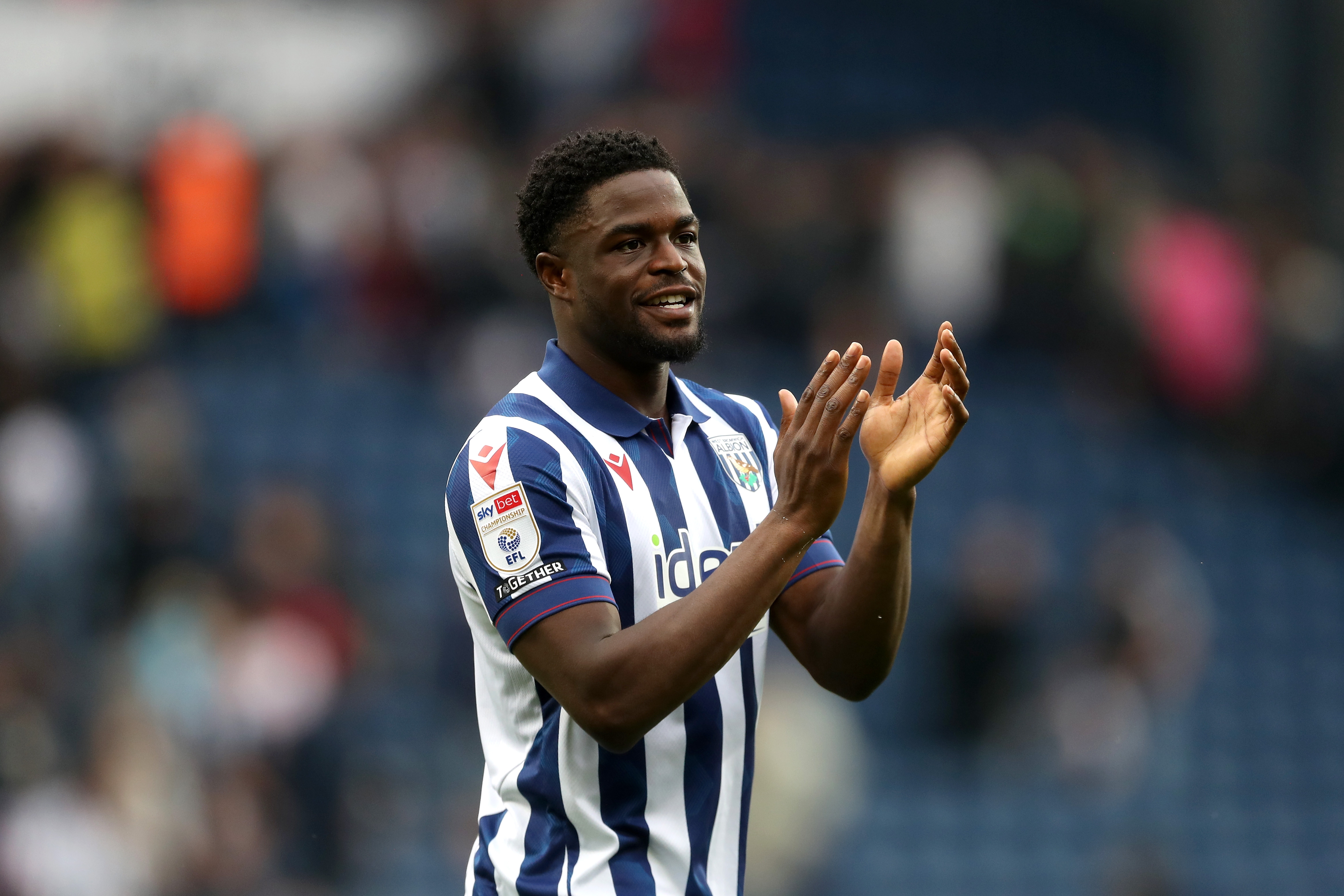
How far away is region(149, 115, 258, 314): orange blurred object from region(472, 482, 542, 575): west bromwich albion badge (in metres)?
8.47

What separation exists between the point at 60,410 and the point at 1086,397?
722cm

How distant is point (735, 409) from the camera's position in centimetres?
387

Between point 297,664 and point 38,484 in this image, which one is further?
point 38,484

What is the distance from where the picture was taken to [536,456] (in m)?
3.33

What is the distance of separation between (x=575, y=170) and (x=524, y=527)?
778 mm

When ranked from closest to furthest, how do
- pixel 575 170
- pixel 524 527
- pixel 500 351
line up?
pixel 524 527 < pixel 575 170 < pixel 500 351

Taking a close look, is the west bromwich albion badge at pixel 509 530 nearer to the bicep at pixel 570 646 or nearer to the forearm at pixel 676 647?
the bicep at pixel 570 646

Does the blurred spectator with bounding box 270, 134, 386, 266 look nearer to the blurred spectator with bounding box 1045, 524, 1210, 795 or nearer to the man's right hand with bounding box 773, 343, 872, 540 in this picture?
the blurred spectator with bounding box 1045, 524, 1210, 795

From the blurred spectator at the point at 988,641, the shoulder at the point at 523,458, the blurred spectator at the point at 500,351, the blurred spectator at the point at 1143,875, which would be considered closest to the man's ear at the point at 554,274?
the shoulder at the point at 523,458

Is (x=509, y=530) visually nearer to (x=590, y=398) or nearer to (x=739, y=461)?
(x=590, y=398)

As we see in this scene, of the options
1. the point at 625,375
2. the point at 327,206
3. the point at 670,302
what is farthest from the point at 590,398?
the point at 327,206

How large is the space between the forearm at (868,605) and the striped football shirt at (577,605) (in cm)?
16

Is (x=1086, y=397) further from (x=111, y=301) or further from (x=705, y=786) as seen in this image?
(x=705, y=786)

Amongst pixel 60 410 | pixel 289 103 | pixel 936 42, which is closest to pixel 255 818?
pixel 60 410
